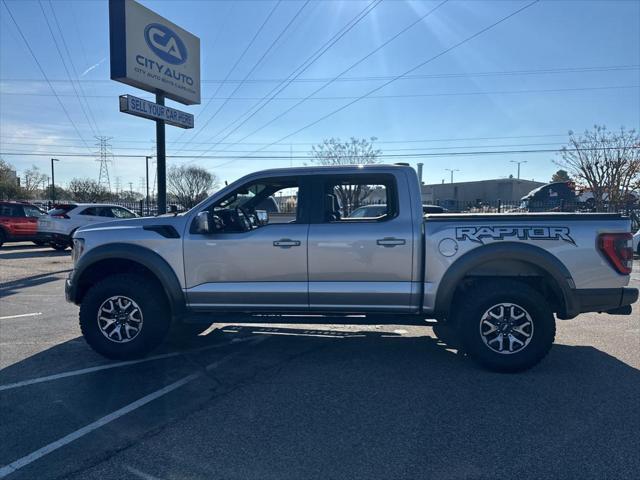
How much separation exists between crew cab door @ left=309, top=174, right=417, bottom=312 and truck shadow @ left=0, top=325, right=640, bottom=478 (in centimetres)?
72

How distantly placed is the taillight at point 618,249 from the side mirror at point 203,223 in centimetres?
390

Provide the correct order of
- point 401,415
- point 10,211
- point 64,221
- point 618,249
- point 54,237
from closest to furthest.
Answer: point 401,415 → point 618,249 → point 64,221 → point 54,237 → point 10,211

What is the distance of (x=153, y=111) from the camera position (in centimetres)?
1464

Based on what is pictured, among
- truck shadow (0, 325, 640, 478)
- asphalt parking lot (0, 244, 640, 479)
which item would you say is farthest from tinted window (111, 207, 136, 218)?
truck shadow (0, 325, 640, 478)


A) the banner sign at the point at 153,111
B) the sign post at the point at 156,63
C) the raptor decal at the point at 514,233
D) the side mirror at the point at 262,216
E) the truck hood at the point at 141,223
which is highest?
the sign post at the point at 156,63

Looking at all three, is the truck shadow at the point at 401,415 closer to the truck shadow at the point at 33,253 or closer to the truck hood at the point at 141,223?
the truck hood at the point at 141,223

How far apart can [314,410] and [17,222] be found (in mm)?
17595

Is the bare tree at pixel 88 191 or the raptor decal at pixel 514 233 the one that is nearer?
the raptor decal at pixel 514 233

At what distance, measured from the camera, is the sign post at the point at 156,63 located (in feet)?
44.9

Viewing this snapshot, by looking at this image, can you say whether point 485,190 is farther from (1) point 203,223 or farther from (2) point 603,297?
(1) point 203,223

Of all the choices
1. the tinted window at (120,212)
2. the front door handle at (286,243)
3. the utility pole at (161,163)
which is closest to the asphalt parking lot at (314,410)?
the front door handle at (286,243)

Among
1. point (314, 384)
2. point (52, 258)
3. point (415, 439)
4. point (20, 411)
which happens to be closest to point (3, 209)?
point (52, 258)

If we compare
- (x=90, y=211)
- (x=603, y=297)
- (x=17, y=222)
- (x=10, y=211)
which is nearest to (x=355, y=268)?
(x=603, y=297)

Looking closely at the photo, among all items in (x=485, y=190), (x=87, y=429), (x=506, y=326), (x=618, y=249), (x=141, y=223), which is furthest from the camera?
(x=485, y=190)
